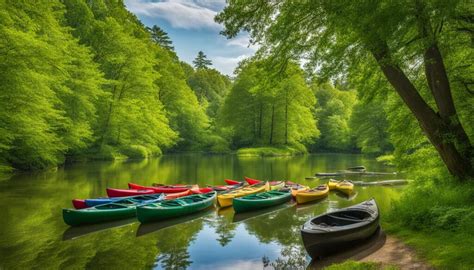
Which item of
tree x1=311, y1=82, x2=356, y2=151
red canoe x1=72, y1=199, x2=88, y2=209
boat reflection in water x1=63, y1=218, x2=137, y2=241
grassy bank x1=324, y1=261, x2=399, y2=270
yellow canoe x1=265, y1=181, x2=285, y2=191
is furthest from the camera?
tree x1=311, y1=82, x2=356, y2=151

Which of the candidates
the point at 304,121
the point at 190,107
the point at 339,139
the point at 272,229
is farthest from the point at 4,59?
the point at 339,139

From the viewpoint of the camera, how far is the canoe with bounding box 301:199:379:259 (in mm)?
8547

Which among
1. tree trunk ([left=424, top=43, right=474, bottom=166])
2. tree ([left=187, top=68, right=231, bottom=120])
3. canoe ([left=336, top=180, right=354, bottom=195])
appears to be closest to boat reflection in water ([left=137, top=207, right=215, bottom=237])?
canoe ([left=336, top=180, right=354, bottom=195])

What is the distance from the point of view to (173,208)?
1377 cm

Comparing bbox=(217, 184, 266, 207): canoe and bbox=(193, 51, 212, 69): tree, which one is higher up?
bbox=(193, 51, 212, 69): tree

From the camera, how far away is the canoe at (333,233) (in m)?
8.55

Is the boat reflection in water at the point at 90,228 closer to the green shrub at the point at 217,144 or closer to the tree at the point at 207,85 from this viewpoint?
the green shrub at the point at 217,144

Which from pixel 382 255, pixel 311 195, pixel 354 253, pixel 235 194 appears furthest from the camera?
pixel 311 195

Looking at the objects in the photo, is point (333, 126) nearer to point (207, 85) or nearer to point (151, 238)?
point (207, 85)

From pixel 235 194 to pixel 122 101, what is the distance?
2762 centimetres

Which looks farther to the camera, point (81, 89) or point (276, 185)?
point (81, 89)

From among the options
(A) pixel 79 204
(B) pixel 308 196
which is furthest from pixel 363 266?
(A) pixel 79 204

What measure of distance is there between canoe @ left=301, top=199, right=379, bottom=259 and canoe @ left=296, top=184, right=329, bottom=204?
22.5ft

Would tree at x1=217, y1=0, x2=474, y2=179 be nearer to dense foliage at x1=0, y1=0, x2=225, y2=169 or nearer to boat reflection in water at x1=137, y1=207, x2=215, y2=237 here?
boat reflection in water at x1=137, y1=207, x2=215, y2=237
